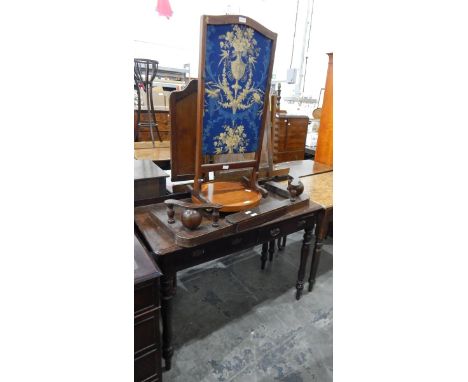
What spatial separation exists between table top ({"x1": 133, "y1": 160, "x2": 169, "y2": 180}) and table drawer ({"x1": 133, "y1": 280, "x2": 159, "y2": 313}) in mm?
513

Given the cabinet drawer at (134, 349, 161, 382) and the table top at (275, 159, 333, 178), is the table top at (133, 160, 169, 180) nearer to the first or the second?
the cabinet drawer at (134, 349, 161, 382)

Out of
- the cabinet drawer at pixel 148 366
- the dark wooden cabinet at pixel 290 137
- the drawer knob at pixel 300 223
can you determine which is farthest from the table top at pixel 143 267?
the dark wooden cabinet at pixel 290 137

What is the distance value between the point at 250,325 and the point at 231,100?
4.09ft

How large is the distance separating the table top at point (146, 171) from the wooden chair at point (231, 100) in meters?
0.18

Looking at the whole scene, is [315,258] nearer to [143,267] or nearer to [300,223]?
[300,223]

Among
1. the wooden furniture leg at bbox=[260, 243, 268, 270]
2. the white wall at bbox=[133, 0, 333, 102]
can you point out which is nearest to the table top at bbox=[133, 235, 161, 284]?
the wooden furniture leg at bbox=[260, 243, 268, 270]

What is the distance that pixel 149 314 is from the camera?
36.5 inches

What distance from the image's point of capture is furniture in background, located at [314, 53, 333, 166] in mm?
2195

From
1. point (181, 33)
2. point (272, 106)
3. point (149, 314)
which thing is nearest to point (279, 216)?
point (272, 106)

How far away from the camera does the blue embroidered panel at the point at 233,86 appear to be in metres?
1.10

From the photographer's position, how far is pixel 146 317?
923 millimetres

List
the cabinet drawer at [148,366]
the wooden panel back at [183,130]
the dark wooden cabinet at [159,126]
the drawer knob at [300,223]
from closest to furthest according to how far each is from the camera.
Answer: the cabinet drawer at [148,366] → the wooden panel back at [183,130] → the drawer knob at [300,223] → the dark wooden cabinet at [159,126]

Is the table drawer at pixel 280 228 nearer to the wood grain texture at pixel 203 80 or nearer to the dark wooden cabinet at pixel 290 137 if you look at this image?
the wood grain texture at pixel 203 80

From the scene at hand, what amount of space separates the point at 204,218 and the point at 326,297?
1180 millimetres
